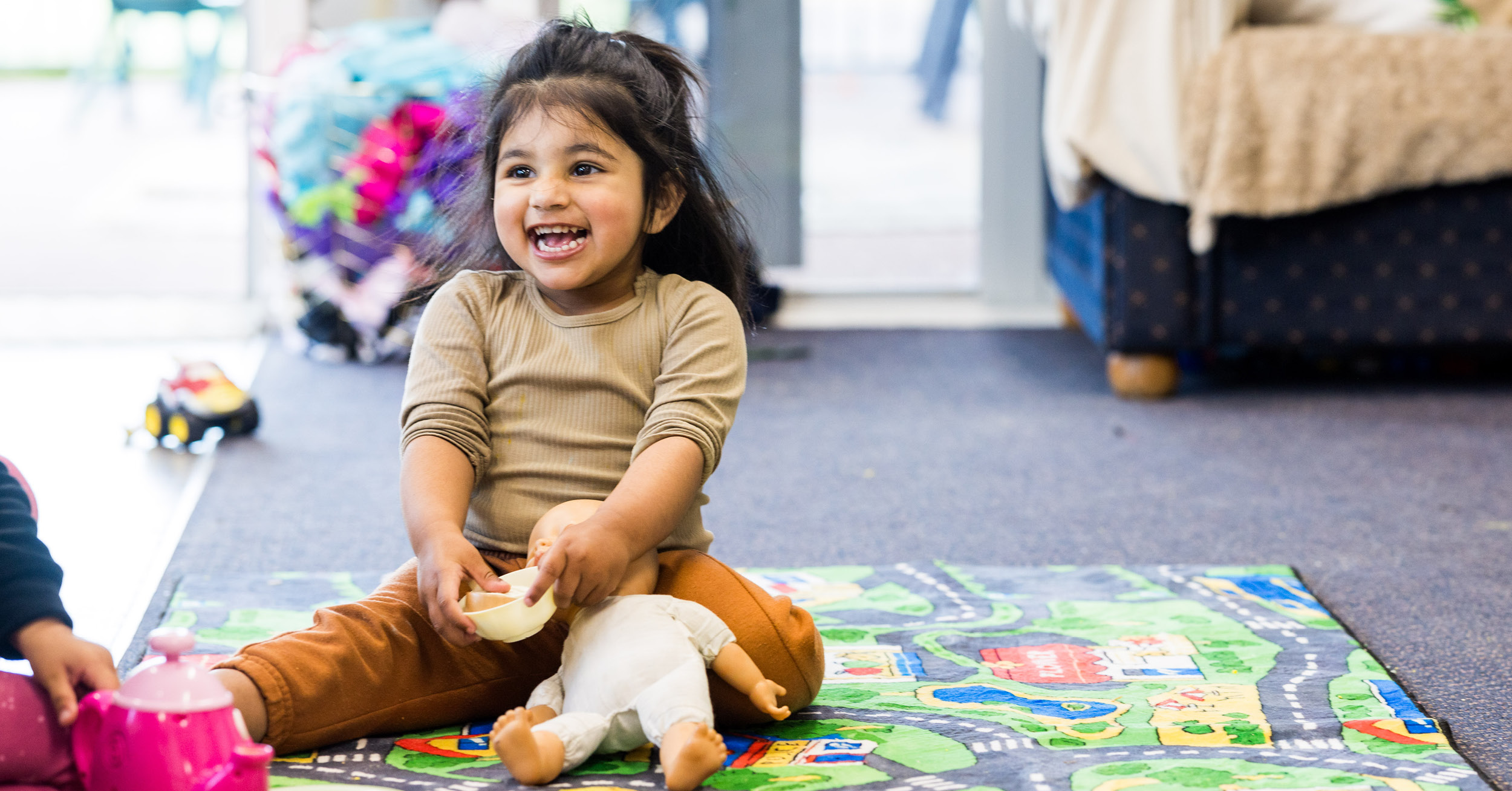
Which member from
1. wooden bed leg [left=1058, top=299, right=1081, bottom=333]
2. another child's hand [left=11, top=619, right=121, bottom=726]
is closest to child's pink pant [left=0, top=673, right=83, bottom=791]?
another child's hand [left=11, top=619, right=121, bottom=726]

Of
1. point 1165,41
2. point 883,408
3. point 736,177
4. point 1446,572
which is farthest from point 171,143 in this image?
point 1446,572

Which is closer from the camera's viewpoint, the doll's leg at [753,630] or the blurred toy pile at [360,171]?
the doll's leg at [753,630]

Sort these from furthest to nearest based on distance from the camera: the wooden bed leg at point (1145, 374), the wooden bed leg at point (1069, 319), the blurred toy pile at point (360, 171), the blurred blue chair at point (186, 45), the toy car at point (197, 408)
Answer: the blurred blue chair at point (186, 45)
the wooden bed leg at point (1069, 319)
the blurred toy pile at point (360, 171)
the wooden bed leg at point (1145, 374)
the toy car at point (197, 408)

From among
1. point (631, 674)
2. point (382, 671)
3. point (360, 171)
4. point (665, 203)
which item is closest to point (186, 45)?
point (360, 171)

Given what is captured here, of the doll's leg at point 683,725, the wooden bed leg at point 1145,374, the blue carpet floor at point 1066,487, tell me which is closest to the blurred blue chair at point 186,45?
the blue carpet floor at point 1066,487

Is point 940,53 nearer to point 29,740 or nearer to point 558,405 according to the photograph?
point 558,405

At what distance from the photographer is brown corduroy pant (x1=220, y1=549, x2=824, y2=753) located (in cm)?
81

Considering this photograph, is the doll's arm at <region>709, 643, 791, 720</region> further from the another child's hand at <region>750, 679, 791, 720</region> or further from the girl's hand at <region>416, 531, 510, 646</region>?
the girl's hand at <region>416, 531, 510, 646</region>

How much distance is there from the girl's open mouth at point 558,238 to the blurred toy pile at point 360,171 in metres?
1.29

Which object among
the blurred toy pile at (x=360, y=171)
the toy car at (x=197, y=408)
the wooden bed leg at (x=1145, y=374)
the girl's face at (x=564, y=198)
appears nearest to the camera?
the girl's face at (x=564, y=198)

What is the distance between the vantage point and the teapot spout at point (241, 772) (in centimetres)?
67

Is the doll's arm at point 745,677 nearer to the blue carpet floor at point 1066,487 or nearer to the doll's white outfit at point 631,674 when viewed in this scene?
the doll's white outfit at point 631,674

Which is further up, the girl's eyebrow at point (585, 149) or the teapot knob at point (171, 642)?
the girl's eyebrow at point (585, 149)

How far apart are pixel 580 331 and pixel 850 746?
1.00 ft
